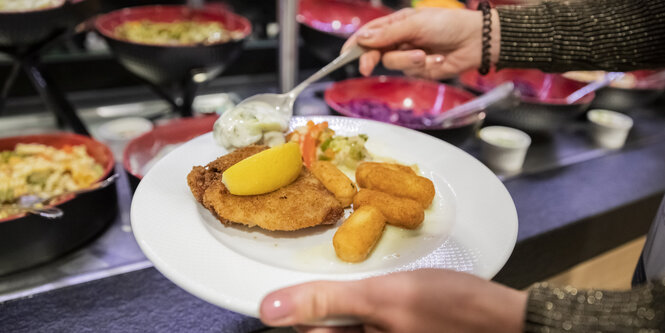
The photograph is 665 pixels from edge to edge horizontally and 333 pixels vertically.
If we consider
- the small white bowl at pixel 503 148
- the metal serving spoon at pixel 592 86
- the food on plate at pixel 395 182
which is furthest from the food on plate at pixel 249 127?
the metal serving spoon at pixel 592 86

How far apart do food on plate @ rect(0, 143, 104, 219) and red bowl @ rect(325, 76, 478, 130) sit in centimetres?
108

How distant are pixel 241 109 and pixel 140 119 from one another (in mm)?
1077

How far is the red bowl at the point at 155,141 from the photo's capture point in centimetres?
160

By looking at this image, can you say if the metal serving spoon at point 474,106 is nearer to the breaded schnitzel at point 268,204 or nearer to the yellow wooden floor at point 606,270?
the yellow wooden floor at point 606,270

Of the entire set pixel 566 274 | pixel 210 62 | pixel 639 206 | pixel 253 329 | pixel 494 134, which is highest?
pixel 210 62

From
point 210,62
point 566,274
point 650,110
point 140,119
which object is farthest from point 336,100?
point 650,110

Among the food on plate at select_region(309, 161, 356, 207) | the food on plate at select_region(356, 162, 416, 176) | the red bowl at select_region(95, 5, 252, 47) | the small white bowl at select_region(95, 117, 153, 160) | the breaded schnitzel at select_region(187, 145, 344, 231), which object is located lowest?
the small white bowl at select_region(95, 117, 153, 160)

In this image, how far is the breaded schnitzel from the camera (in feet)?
3.82

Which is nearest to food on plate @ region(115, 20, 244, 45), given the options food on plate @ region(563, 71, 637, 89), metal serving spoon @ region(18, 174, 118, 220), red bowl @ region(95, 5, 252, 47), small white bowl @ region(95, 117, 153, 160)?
red bowl @ region(95, 5, 252, 47)

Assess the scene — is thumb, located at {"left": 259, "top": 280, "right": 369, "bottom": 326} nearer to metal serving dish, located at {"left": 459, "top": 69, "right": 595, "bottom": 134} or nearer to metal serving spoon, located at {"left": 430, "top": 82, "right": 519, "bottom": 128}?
metal serving spoon, located at {"left": 430, "top": 82, "right": 519, "bottom": 128}

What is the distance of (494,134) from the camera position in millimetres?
2248

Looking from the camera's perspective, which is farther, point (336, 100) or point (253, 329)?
point (336, 100)

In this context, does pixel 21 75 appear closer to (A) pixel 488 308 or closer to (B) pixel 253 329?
(B) pixel 253 329

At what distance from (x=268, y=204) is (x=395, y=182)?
1.29ft
